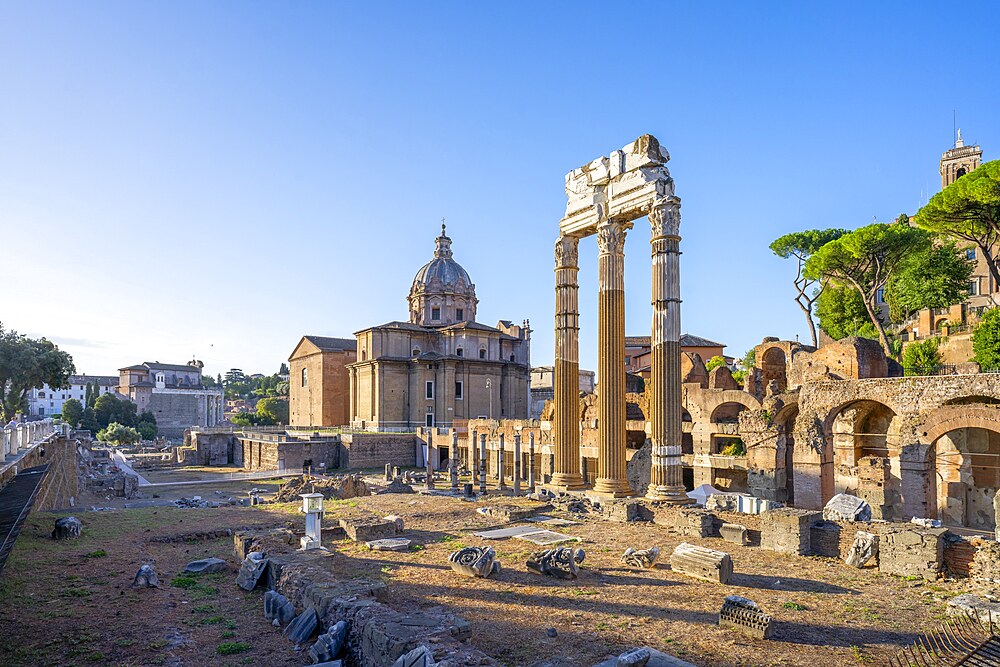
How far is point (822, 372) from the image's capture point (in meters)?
28.3

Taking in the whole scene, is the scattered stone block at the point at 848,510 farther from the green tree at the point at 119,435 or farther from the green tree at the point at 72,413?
the green tree at the point at 72,413

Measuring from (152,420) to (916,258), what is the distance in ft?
240

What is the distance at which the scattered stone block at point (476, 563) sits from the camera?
32.8 ft

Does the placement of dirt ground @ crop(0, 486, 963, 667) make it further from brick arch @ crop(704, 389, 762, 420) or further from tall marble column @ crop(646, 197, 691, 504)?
brick arch @ crop(704, 389, 762, 420)

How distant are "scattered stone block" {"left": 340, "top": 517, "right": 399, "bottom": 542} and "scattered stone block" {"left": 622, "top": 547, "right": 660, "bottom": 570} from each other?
5323 millimetres

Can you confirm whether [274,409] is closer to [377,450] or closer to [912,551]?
[377,450]

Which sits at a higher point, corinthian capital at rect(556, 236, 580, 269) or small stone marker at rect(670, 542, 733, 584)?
corinthian capital at rect(556, 236, 580, 269)

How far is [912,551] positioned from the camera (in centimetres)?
1002

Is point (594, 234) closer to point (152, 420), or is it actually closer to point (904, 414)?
point (904, 414)

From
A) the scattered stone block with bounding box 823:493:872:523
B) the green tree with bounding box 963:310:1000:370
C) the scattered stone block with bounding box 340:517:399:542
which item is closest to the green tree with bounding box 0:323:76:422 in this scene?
the scattered stone block with bounding box 340:517:399:542

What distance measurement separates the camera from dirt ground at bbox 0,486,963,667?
697 cm

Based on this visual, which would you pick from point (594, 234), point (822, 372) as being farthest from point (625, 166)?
point (822, 372)

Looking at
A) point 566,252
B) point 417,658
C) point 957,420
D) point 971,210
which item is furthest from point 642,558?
point 971,210

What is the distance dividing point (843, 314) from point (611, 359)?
105 feet
